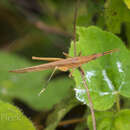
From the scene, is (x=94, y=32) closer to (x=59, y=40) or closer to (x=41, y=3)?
(x=59, y=40)

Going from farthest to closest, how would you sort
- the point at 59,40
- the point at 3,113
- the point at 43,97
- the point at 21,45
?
the point at 21,45, the point at 59,40, the point at 43,97, the point at 3,113

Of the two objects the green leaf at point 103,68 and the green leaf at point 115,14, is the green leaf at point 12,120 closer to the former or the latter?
the green leaf at point 103,68

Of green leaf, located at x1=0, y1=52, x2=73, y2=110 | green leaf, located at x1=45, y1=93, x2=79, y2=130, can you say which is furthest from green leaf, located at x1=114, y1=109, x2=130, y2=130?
green leaf, located at x1=0, y1=52, x2=73, y2=110

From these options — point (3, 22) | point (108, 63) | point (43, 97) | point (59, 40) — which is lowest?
point (43, 97)

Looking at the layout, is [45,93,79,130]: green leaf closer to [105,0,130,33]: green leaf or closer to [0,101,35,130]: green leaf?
[0,101,35,130]: green leaf

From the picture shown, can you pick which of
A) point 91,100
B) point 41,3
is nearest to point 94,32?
→ point 91,100

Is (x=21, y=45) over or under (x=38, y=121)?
over

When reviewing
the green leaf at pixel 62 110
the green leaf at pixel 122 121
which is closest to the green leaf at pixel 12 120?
the green leaf at pixel 62 110
